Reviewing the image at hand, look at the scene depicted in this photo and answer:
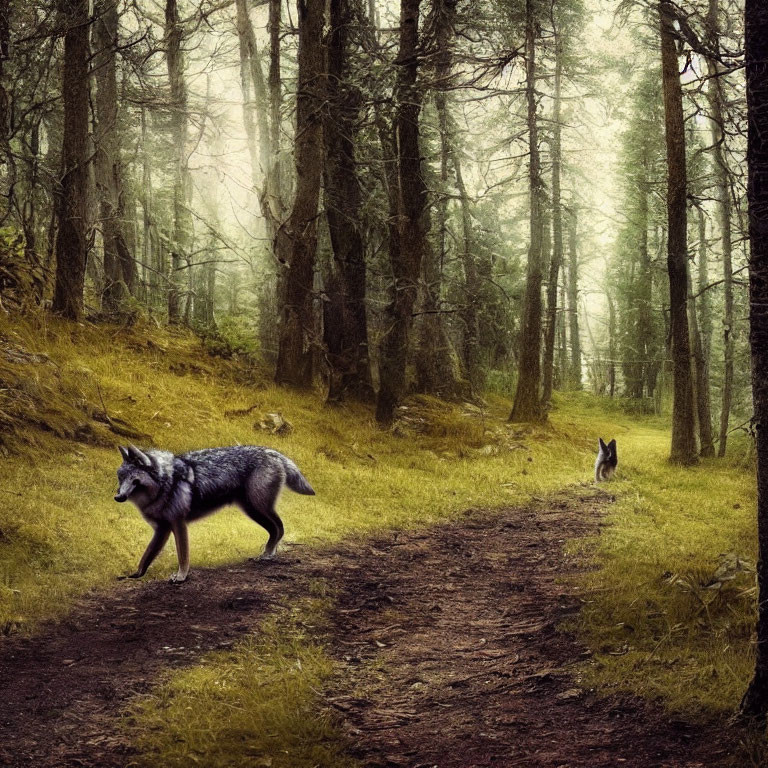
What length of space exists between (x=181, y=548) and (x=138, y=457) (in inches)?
43.7

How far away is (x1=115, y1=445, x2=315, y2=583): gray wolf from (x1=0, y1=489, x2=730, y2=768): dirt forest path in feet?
1.58

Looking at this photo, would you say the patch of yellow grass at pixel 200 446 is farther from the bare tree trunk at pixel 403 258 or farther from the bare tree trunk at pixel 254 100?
the bare tree trunk at pixel 254 100

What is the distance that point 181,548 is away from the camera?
6.54 m

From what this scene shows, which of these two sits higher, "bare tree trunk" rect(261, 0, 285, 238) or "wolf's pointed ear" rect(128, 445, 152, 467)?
"bare tree trunk" rect(261, 0, 285, 238)

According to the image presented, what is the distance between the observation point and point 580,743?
4.03 meters

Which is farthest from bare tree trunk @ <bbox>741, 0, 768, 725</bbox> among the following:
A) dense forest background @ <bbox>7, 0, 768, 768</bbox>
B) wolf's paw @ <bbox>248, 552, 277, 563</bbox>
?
wolf's paw @ <bbox>248, 552, 277, 563</bbox>

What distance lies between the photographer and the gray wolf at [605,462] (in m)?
13.8

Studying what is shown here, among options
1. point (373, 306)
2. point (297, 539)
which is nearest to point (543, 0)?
point (373, 306)

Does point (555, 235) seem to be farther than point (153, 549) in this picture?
Yes

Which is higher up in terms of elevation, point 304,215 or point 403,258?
point 304,215

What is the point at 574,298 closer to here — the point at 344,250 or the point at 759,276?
the point at 344,250

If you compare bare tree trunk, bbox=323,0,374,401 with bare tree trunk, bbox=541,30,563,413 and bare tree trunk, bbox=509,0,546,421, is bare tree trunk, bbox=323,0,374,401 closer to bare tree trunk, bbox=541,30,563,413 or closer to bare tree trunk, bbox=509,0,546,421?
bare tree trunk, bbox=509,0,546,421

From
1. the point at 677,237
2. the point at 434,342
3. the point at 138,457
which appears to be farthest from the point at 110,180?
the point at 138,457

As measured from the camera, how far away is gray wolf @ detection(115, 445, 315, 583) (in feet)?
19.7
